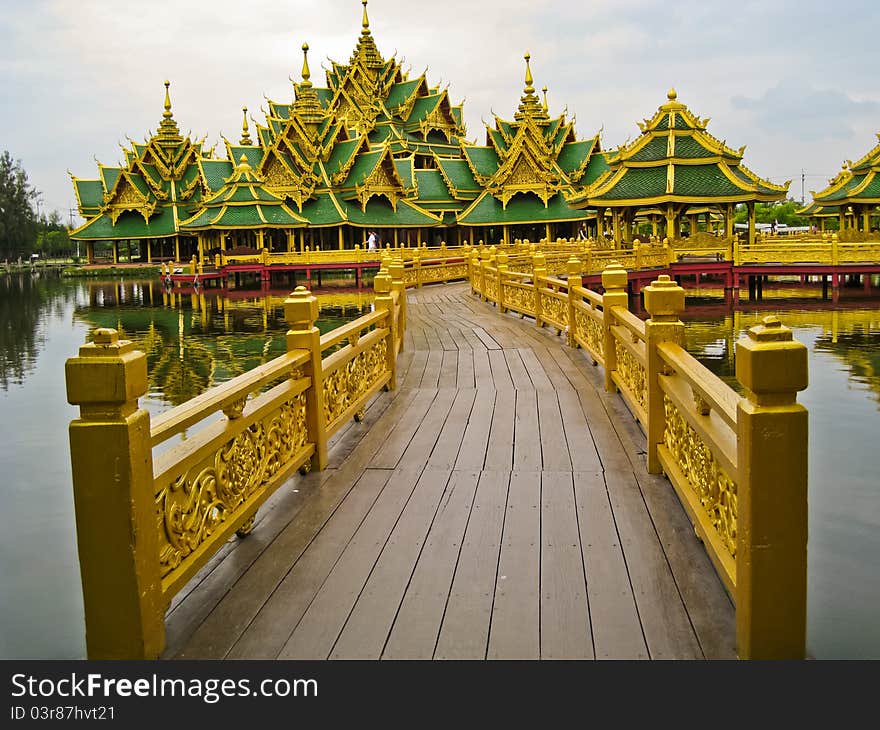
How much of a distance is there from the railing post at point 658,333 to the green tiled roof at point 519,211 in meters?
39.4

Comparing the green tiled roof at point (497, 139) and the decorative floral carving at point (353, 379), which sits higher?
the green tiled roof at point (497, 139)

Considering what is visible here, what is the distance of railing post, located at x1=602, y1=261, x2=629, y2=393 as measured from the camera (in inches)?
323

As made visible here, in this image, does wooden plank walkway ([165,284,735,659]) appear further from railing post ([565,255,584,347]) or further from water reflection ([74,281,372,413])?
water reflection ([74,281,372,413])

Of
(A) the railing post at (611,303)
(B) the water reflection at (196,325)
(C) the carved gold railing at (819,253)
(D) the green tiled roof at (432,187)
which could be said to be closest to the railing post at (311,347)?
(A) the railing post at (611,303)

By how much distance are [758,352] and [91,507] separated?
7.89ft

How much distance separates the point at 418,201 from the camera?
46469 mm


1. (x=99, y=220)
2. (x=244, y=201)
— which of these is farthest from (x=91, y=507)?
(x=99, y=220)

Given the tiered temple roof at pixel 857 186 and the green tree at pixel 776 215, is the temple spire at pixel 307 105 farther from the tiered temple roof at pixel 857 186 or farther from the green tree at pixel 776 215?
the green tree at pixel 776 215

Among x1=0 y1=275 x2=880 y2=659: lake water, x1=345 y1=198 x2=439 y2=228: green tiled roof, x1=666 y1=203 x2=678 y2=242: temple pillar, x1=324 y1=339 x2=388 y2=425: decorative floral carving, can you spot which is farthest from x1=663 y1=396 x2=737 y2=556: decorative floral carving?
x1=345 y1=198 x2=439 y2=228: green tiled roof

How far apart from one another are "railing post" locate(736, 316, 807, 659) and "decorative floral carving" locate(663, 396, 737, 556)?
16.3 inches

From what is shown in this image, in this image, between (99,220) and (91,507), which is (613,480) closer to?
(91,507)

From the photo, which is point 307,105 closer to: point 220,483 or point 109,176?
point 109,176

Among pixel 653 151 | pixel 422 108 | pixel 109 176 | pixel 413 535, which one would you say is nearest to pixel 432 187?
pixel 422 108

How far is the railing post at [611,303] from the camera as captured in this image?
26.9 feet
